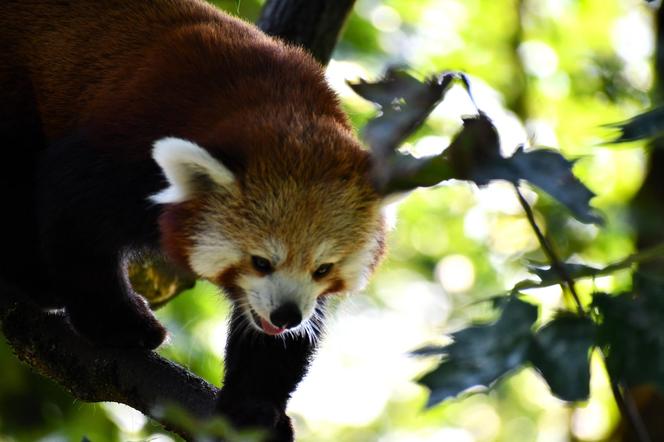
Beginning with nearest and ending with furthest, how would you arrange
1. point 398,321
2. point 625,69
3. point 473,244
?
point 625,69
point 473,244
point 398,321

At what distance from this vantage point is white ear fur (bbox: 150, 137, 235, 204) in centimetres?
306

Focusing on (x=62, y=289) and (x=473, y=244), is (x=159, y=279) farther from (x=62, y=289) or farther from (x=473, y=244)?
(x=473, y=244)

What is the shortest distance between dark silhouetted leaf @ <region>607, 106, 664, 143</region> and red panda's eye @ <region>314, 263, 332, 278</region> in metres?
2.01

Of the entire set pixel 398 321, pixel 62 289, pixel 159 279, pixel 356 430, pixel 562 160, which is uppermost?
pixel 562 160

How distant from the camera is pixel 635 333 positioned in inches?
52.6

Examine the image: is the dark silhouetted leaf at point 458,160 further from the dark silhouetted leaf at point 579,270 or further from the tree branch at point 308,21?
the tree branch at point 308,21

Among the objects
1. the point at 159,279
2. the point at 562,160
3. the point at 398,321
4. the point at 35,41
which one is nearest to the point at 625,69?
the point at 159,279

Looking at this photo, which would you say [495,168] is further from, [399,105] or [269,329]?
[269,329]

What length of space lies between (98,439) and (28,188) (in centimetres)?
118

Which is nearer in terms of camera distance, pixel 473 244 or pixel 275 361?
pixel 275 361

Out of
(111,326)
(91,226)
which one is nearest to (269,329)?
(111,326)

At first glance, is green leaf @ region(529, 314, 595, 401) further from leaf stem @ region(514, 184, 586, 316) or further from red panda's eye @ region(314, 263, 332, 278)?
red panda's eye @ region(314, 263, 332, 278)

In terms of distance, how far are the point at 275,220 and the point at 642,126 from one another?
6.59 ft

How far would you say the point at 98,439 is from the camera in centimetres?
400
